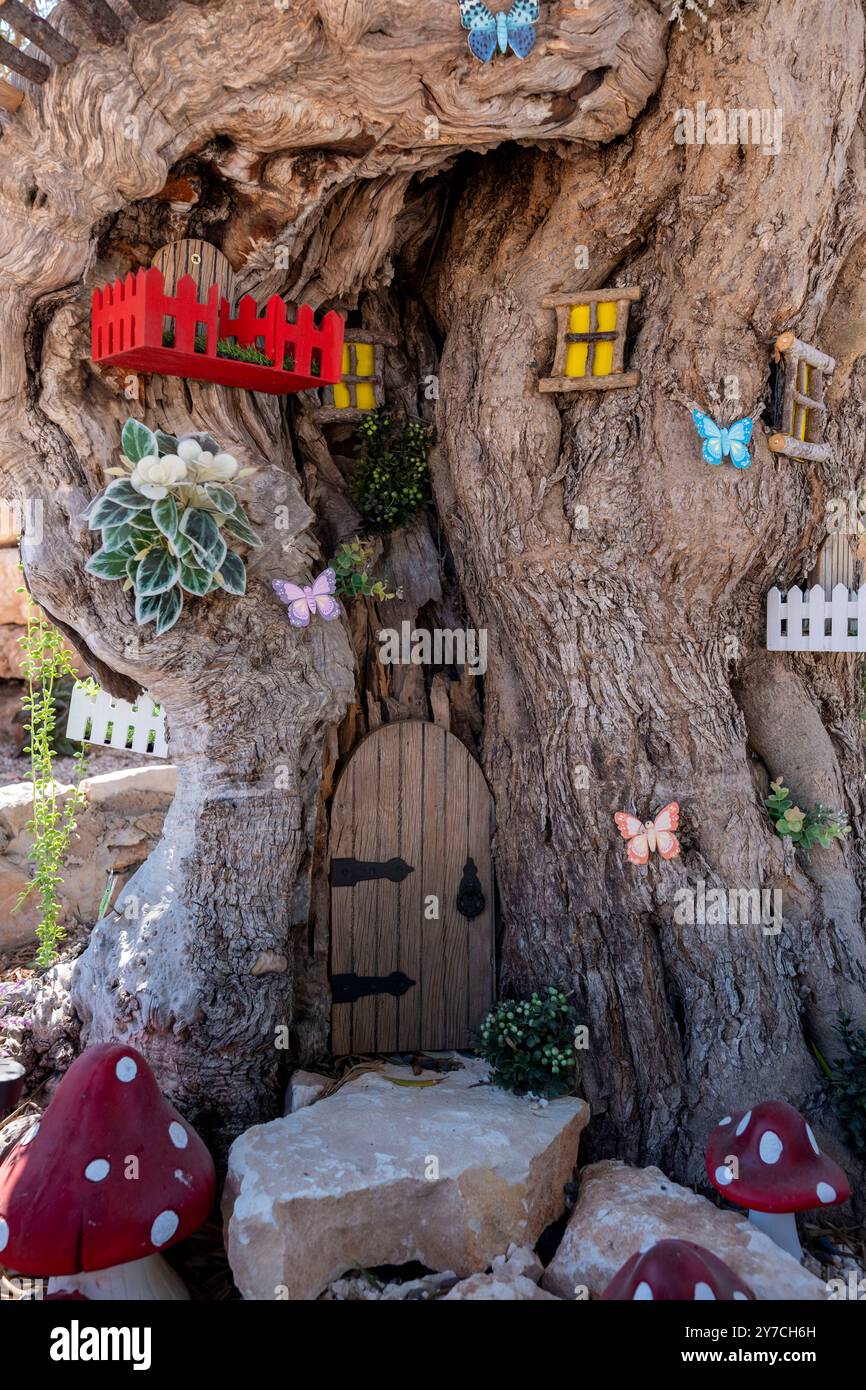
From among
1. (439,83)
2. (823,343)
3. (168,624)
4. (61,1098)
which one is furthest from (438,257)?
(61,1098)

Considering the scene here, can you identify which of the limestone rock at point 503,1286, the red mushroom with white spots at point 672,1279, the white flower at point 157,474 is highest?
the white flower at point 157,474

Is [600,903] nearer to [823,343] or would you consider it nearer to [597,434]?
[597,434]

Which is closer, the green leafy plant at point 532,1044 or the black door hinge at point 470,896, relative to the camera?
the green leafy plant at point 532,1044

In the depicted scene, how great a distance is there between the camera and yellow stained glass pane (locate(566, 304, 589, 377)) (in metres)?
4.35

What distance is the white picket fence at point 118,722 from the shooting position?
17.5ft

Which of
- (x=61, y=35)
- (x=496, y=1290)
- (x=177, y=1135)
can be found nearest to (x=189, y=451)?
(x=61, y=35)

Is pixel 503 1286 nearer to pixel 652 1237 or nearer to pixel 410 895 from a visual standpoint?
pixel 652 1237

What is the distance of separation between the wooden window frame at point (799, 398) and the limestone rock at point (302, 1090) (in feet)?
10.7

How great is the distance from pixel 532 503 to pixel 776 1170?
2.71 meters

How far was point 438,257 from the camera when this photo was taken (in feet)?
16.0

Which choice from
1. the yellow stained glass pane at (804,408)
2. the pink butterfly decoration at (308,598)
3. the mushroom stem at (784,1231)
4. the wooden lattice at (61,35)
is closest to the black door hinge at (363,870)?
the pink butterfly decoration at (308,598)

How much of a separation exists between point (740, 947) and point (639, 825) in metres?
0.67

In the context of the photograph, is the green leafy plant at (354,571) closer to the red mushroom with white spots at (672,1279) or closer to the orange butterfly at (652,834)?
the orange butterfly at (652,834)
